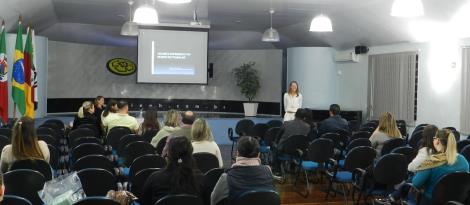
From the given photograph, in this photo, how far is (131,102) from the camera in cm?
1630

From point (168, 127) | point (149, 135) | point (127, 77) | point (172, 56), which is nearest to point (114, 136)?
point (149, 135)

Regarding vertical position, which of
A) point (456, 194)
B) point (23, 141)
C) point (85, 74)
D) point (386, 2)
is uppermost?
point (386, 2)

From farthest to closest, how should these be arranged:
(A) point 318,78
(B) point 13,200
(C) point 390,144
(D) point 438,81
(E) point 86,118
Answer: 1. (A) point 318,78
2. (D) point 438,81
3. (E) point 86,118
4. (C) point 390,144
5. (B) point 13,200

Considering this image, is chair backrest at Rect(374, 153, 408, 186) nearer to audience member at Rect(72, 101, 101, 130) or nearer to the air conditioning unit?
audience member at Rect(72, 101, 101, 130)

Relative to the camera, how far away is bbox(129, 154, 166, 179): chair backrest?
4.77 metres

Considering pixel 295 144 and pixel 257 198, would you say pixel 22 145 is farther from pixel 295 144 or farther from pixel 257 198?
pixel 295 144

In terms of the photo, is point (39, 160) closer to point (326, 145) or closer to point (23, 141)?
point (23, 141)

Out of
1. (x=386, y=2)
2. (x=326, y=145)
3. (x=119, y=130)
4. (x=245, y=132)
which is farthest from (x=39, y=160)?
(x=386, y=2)

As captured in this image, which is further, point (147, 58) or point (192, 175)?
point (147, 58)

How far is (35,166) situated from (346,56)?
1024 centimetres

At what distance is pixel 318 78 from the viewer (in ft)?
46.3

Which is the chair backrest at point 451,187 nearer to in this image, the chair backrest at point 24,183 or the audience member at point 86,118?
the chair backrest at point 24,183

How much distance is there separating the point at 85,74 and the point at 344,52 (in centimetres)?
824

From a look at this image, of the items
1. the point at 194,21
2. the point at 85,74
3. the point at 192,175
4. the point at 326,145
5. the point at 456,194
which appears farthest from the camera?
the point at 85,74
